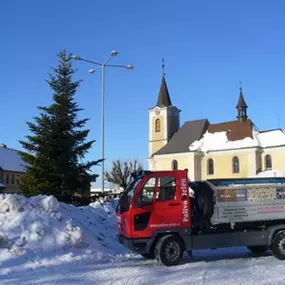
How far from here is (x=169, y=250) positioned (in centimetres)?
1162

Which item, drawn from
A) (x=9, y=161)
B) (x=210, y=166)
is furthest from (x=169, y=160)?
(x=9, y=161)

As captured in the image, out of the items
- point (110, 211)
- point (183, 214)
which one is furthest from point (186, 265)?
point (110, 211)

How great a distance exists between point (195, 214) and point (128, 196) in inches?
74.7

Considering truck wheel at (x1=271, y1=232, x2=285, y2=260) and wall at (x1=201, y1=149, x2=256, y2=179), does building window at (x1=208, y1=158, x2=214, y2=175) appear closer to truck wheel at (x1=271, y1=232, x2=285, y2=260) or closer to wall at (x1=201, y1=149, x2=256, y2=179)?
wall at (x1=201, y1=149, x2=256, y2=179)

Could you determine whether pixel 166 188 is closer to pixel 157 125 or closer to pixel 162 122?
pixel 162 122

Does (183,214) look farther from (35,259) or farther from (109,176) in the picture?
(109,176)

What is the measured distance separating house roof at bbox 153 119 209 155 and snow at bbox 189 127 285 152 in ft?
3.34

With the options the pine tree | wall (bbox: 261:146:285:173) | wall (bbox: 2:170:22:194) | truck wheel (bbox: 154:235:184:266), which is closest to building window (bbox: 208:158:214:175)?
wall (bbox: 261:146:285:173)

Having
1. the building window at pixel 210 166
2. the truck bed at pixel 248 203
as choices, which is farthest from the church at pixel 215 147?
the truck bed at pixel 248 203

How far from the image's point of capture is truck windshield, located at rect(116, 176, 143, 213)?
11942 mm

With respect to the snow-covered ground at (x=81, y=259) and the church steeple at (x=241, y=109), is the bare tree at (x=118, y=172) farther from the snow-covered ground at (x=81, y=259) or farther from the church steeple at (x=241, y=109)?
the snow-covered ground at (x=81, y=259)

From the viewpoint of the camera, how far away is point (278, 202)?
12672mm

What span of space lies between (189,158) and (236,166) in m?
7.32

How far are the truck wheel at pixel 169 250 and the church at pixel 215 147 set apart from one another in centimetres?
5200
